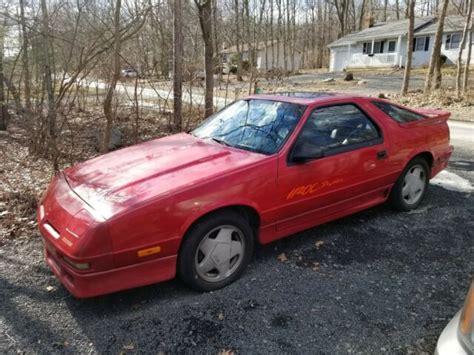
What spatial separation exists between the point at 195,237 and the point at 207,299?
1.64ft

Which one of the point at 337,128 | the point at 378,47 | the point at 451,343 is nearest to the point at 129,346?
the point at 451,343

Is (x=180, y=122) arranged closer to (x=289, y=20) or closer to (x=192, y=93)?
(x=192, y=93)

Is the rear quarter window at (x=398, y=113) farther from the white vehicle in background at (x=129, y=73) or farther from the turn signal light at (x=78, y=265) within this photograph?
the white vehicle in background at (x=129, y=73)

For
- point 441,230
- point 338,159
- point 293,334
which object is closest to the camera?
point 293,334

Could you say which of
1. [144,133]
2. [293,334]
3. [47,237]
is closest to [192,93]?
[144,133]

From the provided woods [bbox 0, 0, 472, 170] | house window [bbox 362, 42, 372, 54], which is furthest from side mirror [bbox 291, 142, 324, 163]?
house window [bbox 362, 42, 372, 54]

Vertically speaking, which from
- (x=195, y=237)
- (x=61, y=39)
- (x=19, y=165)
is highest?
(x=61, y=39)

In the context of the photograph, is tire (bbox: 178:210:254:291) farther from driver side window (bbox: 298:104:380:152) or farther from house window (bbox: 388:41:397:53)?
house window (bbox: 388:41:397:53)

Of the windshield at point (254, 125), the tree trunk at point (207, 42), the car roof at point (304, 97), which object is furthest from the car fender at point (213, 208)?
the tree trunk at point (207, 42)

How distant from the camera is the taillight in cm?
167

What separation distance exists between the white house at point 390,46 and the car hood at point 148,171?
34.4 m

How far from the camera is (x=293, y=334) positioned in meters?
2.47

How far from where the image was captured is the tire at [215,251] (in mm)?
2736

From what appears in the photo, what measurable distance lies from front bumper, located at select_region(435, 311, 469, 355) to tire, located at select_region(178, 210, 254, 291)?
154 cm
